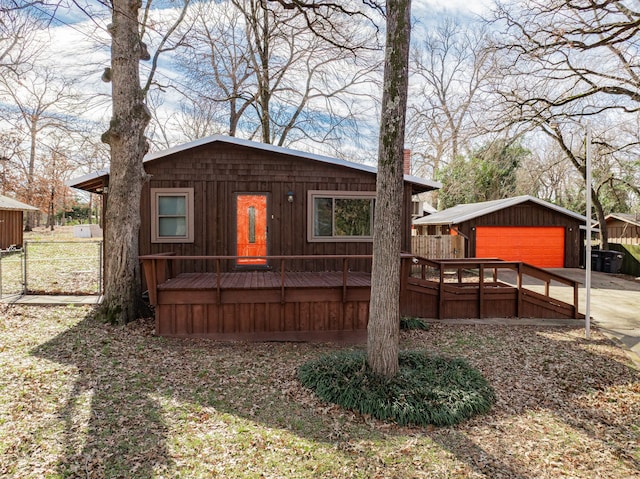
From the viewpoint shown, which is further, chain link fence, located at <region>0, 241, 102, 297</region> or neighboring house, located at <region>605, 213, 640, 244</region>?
neighboring house, located at <region>605, 213, 640, 244</region>

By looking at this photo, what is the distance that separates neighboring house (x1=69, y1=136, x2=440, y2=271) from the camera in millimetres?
7977

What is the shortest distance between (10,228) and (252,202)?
15.7m

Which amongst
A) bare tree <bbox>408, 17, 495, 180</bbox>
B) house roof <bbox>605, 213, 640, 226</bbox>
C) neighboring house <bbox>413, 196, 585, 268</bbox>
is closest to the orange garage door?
neighboring house <bbox>413, 196, 585, 268</bbox>

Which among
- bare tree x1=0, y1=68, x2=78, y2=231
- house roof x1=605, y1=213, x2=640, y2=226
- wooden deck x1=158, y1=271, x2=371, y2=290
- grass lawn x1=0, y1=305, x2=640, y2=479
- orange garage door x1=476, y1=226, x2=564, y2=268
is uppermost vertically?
bare tree x1=0, y1=68, x2=78, y2=231

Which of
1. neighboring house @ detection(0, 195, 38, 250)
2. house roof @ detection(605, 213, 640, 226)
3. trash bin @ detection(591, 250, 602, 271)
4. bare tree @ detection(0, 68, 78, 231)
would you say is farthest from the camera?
house roof @ detection(605, 213, 640, 226)

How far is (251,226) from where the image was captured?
8.51 meters

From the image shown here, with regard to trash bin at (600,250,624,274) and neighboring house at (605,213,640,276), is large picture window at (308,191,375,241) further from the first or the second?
neighboring house at (605,213,640,276)

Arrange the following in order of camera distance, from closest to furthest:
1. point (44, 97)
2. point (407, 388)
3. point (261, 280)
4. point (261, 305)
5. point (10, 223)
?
1. point (407, 388)
2. point (261, 305)
3. point (261, 280)
4. point (44, 97)
5. point (10, 223)

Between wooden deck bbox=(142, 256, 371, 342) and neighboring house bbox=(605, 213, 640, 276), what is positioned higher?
neighboring house bbox=(605, 213, 640, 276)

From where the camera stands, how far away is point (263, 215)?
8.42 meters

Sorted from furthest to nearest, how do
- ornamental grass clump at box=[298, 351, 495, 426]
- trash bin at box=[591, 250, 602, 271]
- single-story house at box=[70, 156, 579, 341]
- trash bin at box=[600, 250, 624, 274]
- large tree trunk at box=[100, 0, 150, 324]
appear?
trash bin at box=[591, 250, 602, 271] → trash bin at box=[600, 250, 624, 274] → single-story house at box=[70, 156, 579, 341] → large tree trunk at box=[100, 0, 150, 324] → ornamental grass clump at box=[298, 351, 495, 426]

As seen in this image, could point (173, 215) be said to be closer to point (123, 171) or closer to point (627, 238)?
point (123, 171)

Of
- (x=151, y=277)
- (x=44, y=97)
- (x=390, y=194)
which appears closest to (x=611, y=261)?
(x=390, y=194)

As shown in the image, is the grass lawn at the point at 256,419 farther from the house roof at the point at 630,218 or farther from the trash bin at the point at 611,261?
the house roof at the point at 630,218
